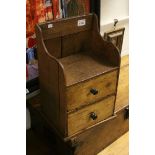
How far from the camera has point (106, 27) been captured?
1.80 m

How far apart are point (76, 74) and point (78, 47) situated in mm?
278

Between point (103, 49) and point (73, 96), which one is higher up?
point (103, 49)

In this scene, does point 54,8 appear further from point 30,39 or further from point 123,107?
point 123,107

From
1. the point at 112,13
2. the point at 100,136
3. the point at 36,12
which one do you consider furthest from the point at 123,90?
the point at 36,12

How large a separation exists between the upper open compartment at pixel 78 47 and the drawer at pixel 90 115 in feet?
0.61

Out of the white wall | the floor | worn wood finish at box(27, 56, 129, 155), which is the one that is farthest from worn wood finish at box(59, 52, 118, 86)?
the floor

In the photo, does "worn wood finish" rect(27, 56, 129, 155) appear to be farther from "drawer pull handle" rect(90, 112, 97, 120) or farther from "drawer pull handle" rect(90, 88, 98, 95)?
"drawer pull handle" rect(90, 88, 98, 95)

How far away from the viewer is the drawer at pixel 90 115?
1.26 metres

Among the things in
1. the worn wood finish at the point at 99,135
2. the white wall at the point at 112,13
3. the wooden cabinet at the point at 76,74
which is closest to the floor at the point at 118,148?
the worn wood finish at the point at 99,135

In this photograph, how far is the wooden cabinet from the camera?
1.18 metres

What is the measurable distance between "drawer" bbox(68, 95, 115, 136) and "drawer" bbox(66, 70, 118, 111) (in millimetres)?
44

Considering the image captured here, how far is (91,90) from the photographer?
124cm
